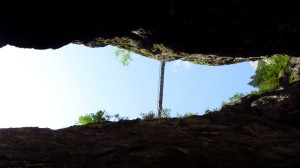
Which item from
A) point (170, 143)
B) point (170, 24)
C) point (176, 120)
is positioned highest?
point (170, 24)

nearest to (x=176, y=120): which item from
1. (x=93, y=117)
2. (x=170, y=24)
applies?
(x=170, y=24)

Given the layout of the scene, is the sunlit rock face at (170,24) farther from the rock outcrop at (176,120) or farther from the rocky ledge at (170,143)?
the rocky ledge at (170,143)

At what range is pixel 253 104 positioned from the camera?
15148 millimetres

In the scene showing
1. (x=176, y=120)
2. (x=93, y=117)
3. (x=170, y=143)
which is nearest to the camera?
(x=170, y=143)

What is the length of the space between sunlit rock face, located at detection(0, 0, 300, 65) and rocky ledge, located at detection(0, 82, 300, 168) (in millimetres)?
2913

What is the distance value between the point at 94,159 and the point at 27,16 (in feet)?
16.6

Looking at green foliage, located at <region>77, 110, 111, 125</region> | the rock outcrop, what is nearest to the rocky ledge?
the rock outcrop

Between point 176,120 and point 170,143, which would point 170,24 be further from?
point 170,143

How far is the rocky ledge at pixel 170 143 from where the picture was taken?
859cm

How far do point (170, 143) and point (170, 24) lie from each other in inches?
202

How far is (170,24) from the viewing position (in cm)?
1331

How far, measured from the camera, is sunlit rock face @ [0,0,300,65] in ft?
37.1

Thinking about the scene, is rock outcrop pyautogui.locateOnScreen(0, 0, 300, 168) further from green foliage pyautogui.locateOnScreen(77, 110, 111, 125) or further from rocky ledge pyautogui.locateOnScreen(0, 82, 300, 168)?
green foliage pyautogui.locateOnScreen(77, 110, 111, 125)

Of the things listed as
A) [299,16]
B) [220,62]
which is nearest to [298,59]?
[220,62]
